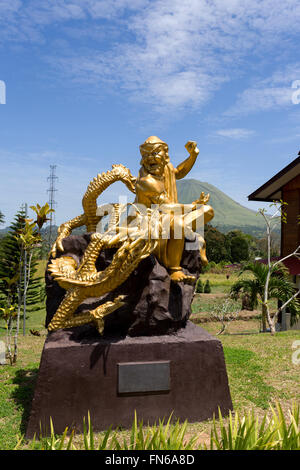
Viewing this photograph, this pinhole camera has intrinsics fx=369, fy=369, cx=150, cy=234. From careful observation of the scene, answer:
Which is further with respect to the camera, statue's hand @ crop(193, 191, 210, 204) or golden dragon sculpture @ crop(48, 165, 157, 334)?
statue's hand @ crop(193, 191, 210, 204)

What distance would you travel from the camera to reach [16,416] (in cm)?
419

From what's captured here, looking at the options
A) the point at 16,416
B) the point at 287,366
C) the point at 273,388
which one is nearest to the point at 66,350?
the point at 16,416

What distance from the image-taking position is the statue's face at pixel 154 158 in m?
4.57

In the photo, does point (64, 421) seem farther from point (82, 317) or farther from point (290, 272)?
point (290, 272)

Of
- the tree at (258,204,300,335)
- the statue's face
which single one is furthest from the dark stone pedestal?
the tree at (258,204,300,335)

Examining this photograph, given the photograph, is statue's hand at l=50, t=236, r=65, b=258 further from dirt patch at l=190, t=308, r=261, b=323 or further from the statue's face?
dirt patch at l=190, t=308, r=261, b=323

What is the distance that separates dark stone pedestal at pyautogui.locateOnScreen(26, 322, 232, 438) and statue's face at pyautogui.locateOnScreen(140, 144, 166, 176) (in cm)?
203

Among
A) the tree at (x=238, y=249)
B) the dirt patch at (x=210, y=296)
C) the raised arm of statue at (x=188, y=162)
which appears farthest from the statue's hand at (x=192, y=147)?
the tree at (x=238, y=249)

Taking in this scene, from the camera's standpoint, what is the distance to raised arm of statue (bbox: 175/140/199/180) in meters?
5.03

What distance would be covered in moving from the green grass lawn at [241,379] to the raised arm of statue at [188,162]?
307 cm

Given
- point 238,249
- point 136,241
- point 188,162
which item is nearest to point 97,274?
point 136,241

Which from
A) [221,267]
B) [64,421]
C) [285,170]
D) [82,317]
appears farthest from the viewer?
[221,267]

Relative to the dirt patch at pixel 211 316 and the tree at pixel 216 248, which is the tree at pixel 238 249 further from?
the dirt patch at pixel 211 316
